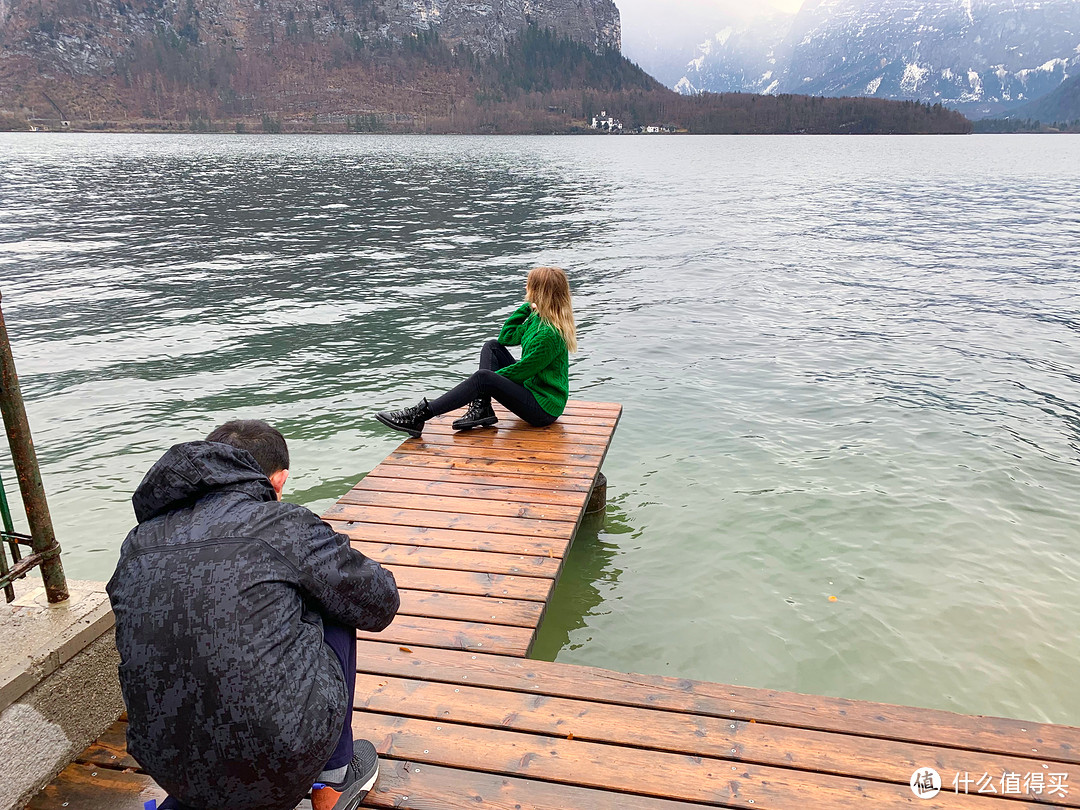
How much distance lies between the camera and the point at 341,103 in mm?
174750

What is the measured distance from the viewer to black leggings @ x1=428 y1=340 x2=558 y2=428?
7.04 metres

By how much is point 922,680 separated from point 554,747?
11.6 ft

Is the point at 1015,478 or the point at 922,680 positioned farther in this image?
the point at 1015,478

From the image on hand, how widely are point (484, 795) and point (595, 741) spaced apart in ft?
1.90

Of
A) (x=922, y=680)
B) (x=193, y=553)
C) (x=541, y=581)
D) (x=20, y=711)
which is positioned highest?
(x=193, y=553)

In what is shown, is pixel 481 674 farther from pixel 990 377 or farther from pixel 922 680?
pixel 990 377

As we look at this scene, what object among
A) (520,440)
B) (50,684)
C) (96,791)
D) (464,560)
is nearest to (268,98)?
(520,440)

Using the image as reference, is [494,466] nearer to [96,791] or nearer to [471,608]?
[471,608]

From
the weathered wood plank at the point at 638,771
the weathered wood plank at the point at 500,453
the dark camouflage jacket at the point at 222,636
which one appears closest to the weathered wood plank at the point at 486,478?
the weathered wood plank at the point at 500,453

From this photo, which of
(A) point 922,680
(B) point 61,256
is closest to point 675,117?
(B) point 61,256

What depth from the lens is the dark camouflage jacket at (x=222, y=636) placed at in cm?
204

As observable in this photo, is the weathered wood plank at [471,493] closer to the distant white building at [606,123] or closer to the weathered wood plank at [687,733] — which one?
the weathered wood plank at [687,733]

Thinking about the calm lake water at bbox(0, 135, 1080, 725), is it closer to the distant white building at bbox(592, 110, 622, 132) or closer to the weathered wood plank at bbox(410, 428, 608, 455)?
the weathered wood plank at bbox(410, 428, 608, 455)

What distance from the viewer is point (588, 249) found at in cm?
2380
